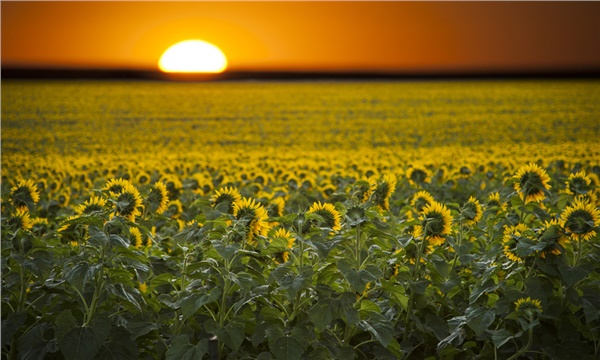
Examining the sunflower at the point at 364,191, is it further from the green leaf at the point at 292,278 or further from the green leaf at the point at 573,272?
the green leaf at the point at 573,272

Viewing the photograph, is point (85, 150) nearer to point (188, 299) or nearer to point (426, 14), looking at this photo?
point (426, 14)

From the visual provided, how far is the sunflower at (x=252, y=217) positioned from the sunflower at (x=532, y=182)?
1619 millimetres

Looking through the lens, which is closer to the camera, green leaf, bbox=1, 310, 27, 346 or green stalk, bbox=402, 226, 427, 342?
green leaf, bbox=1, 310, 27, 346

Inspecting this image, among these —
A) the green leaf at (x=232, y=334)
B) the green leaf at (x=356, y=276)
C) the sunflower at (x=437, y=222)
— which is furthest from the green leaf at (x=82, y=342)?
the sunflower at (x=437, y=222)

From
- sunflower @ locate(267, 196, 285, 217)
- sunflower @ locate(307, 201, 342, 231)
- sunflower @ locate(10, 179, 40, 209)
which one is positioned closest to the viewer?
sunflower @ locate(307, 201, 342, 231)

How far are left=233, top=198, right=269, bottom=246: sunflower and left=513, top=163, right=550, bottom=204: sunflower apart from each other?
1.62 metres

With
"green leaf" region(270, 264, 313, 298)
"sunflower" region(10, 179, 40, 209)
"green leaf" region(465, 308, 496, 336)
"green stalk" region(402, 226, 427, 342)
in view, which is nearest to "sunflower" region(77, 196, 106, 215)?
"sunflower" region(10, 179, 40, 209)

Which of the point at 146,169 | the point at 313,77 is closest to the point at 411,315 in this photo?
the point at 146,169

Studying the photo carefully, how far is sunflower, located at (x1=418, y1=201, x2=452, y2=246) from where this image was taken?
4086 mm

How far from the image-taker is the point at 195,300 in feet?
Answer: 11.7

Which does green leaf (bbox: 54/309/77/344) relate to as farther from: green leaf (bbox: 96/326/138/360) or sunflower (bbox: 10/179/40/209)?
sunflower (bbox: 10/179/40/209)

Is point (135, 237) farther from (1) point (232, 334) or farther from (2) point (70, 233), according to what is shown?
(1) point (232, 334)

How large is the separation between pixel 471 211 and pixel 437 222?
49 centimetres

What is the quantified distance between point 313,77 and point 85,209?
5234 cm
